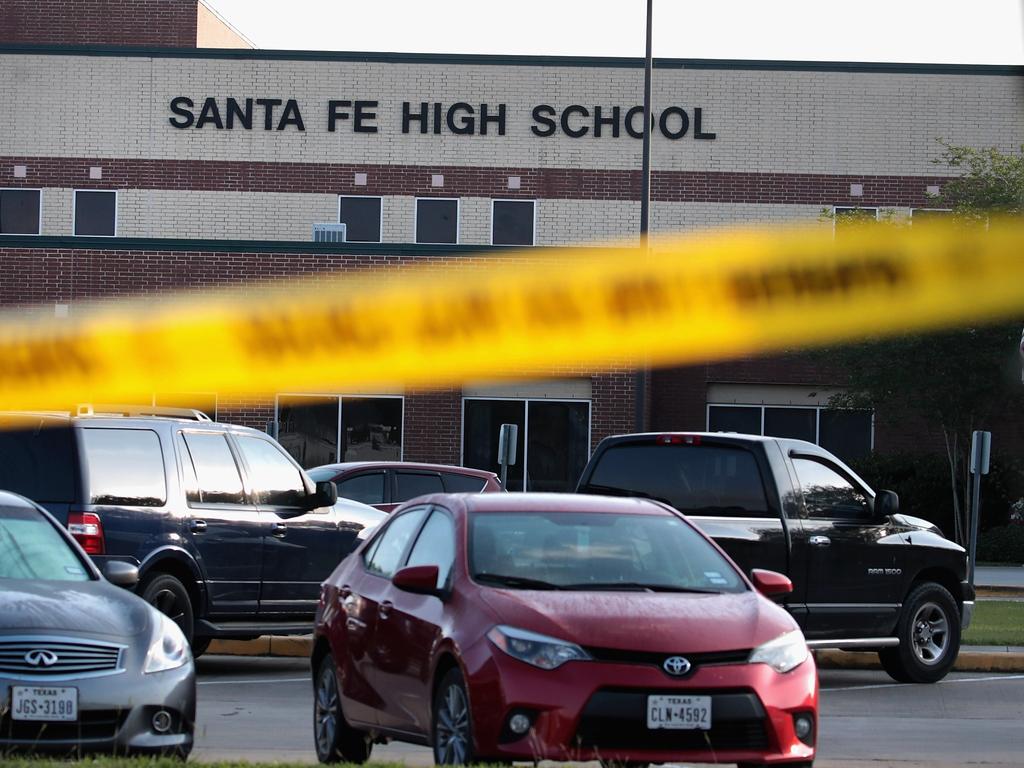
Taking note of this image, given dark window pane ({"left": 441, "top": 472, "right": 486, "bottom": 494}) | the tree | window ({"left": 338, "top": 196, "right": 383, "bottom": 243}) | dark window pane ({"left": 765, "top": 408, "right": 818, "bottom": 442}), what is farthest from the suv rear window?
window ({"left": 338, "top": 196, "right": 383, "bottom": 243})

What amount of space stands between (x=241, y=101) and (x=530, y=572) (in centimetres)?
3400

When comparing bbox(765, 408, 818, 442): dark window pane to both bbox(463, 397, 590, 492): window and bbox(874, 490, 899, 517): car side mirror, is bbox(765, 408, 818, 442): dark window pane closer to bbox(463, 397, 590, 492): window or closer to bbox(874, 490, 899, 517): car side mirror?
bbox(463, 397, 590, 492): window

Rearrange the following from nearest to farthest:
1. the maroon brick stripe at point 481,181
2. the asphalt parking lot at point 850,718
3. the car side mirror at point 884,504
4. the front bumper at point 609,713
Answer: the front bumper at point 609,713 < the asphalt parking lot at point 850,718 < the car side mirror at point 884,504 < the maroon brick stripe at point 481,181

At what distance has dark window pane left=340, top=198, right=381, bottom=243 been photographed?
41688 millimetres

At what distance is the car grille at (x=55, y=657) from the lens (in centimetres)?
904

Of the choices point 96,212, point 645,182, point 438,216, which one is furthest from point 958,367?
point 96,212

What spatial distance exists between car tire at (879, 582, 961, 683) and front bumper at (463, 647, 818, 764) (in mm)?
7649

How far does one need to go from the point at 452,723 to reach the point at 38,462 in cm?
620

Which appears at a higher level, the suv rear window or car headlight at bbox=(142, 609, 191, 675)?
the suv rear window

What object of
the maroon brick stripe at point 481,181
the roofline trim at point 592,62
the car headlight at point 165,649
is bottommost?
the car headlight at point 165,649

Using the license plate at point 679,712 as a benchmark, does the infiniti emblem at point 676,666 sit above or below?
above

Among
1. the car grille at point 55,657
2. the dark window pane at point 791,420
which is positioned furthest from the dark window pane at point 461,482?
the dark window pane at point 791,420

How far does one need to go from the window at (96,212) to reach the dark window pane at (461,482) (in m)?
22.0

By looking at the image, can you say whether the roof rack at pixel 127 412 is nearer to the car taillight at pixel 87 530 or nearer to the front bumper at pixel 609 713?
the car taillight at pixel 87 530
